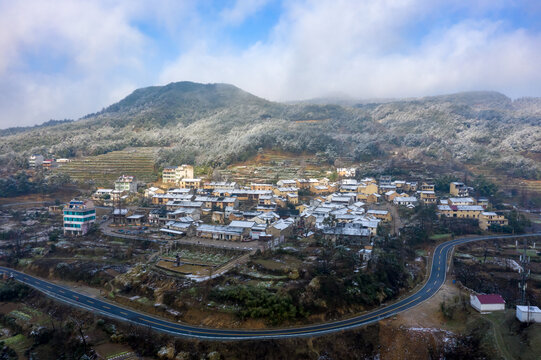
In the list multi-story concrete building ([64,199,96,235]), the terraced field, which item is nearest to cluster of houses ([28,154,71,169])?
the terraced field

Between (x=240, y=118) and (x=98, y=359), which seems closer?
(x=98, y=359)

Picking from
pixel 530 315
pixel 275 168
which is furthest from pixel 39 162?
pixel 530 315

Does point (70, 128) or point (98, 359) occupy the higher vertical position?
point (70, 128)

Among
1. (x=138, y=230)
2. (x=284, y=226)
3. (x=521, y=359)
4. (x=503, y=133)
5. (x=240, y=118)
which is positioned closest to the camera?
(x=521, y=359)

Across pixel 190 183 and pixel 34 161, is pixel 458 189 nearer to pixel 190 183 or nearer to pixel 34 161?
pixel 190 183

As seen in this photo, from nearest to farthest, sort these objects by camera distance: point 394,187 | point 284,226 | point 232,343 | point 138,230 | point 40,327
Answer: point 232,343 < point 40,327 < point 284,226 < point 138,230 < point 394,187

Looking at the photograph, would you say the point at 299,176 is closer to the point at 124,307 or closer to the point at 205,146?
the point at 205,146

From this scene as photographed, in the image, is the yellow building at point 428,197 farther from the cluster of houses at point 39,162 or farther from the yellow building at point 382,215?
the cluster of houses at point 39,162

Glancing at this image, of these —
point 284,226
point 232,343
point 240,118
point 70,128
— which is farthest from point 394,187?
point 70,128

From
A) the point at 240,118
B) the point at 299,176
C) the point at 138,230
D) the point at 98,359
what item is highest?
the point at 240,118
